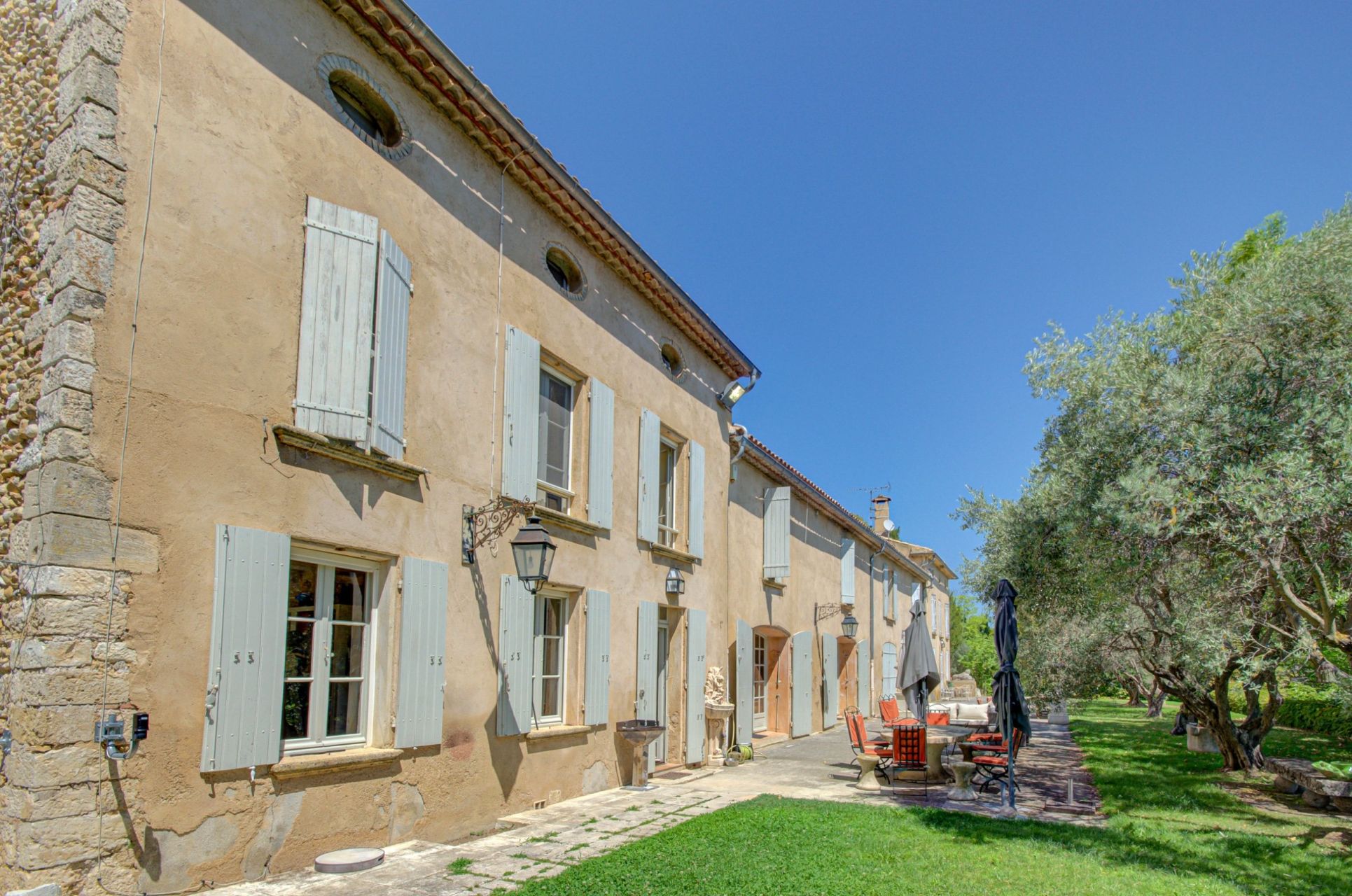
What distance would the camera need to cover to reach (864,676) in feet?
74.6

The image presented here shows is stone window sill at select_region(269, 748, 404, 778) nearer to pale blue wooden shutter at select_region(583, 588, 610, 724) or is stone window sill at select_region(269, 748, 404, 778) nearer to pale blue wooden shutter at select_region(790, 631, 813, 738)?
pale blue wooden shutter at select_region(583, 588, 610, 724)

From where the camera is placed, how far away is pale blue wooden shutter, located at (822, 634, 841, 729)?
18.8 m

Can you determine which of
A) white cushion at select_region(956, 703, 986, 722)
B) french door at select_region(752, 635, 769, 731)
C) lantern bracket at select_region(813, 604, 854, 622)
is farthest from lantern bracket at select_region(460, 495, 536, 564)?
white cushion at select_region(956, 703, 986, 722)

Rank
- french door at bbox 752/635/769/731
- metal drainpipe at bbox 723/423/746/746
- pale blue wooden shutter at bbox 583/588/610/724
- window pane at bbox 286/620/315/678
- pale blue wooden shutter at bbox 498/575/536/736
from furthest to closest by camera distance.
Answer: french door at bbox 752/635/769/731
metal drainpipe at bbox 723/423/746/746
pale blue wooden shutter at bbox 583/588/610/724
pale blue wooden shutter at bbox 498/575/536/736
window pane at bbox 286/620/315/678

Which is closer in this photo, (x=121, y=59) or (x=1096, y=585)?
(x=121, y=59)

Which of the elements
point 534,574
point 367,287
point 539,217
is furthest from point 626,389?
point 367,287

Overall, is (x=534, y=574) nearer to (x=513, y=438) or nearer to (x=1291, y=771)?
(x=513, y=438)

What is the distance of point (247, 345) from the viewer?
5.66 metres

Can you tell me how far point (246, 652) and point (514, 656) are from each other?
300cm

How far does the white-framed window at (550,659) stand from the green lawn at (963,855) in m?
1.93

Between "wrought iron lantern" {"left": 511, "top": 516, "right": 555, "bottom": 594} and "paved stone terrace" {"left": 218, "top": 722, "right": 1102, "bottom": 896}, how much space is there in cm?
223

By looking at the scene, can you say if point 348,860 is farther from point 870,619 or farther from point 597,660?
point 870,619

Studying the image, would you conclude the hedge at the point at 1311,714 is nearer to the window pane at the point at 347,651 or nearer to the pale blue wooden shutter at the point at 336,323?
the window pane at the point at 347,651

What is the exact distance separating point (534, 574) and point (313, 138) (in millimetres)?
3957
